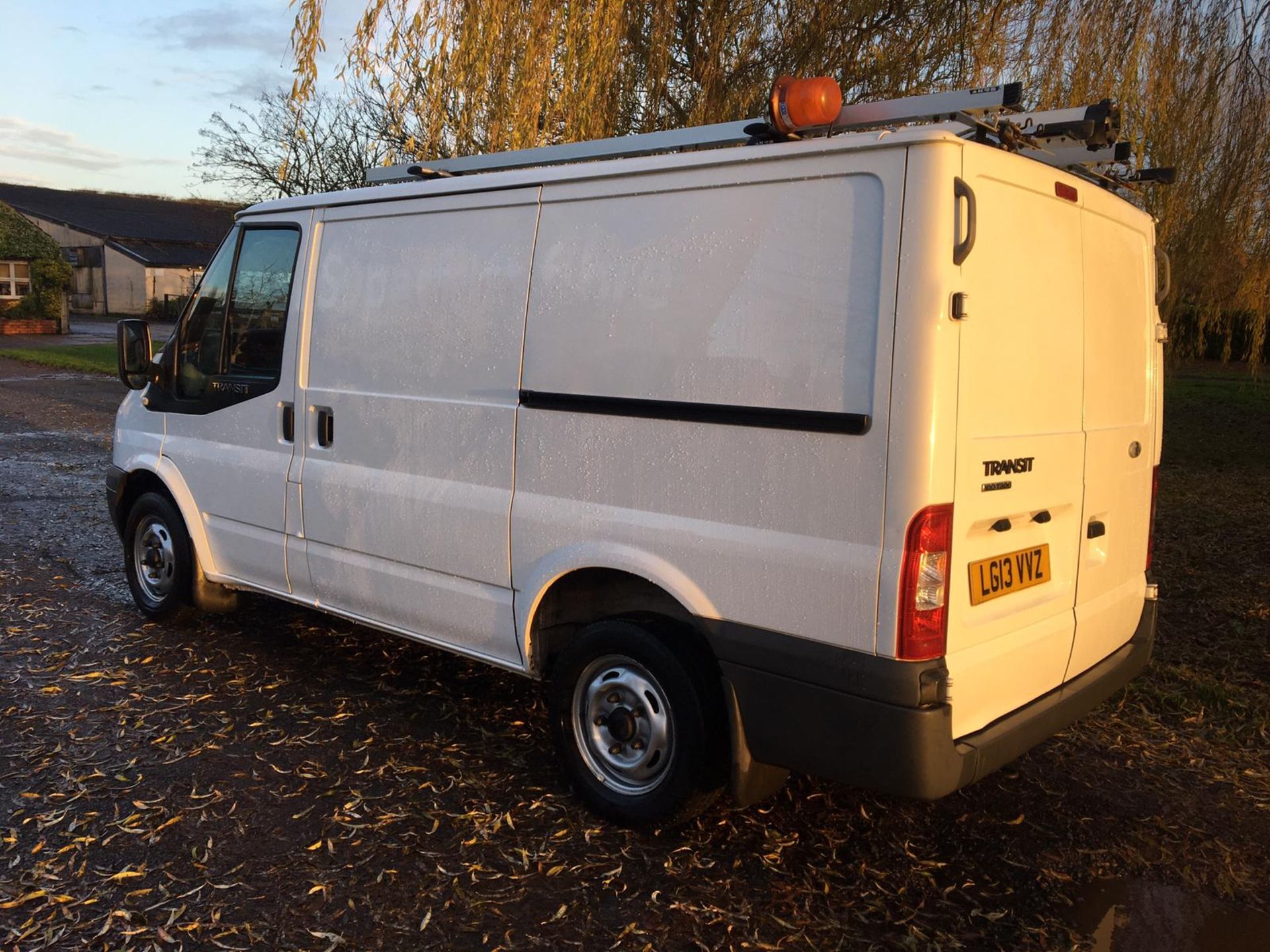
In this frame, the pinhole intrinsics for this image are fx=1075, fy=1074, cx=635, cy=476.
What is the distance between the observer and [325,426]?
481 cm

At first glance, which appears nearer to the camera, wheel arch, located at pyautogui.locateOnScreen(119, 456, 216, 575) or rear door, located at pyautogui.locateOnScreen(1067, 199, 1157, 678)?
rear door, located at pyautogui.locateOnScreen(1067, 199, 1157, 678)

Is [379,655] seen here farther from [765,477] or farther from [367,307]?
[765,477]

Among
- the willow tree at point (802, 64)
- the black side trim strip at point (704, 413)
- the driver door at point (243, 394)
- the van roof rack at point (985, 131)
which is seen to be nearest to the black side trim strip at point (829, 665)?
the black side trim strip at point (704, 413)

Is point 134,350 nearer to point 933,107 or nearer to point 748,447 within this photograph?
point 748,447

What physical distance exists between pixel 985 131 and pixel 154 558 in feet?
15.9

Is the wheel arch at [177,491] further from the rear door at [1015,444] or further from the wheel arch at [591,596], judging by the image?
the rear door at [1015,444]

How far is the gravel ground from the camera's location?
3.22 m

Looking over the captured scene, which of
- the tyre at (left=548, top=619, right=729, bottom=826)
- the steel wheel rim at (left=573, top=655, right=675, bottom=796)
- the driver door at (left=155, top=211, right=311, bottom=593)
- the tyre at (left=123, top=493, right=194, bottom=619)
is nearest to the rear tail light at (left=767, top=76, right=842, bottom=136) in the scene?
the tyre at (left=548, top=619, right=729, bottom=826)

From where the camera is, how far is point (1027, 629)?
3.47m

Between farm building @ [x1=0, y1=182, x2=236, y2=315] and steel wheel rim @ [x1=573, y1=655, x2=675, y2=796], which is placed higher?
farm building @ [x1=0, y1=182, x2=236, y2=315]

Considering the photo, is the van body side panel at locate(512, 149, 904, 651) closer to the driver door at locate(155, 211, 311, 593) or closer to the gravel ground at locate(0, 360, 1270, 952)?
the gravel ground at locate(0, 360, 1270, 952)

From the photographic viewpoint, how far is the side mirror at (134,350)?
560cm

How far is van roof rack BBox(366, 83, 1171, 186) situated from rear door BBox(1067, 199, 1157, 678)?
0.15m

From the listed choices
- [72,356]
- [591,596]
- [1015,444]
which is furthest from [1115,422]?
[72,356]
